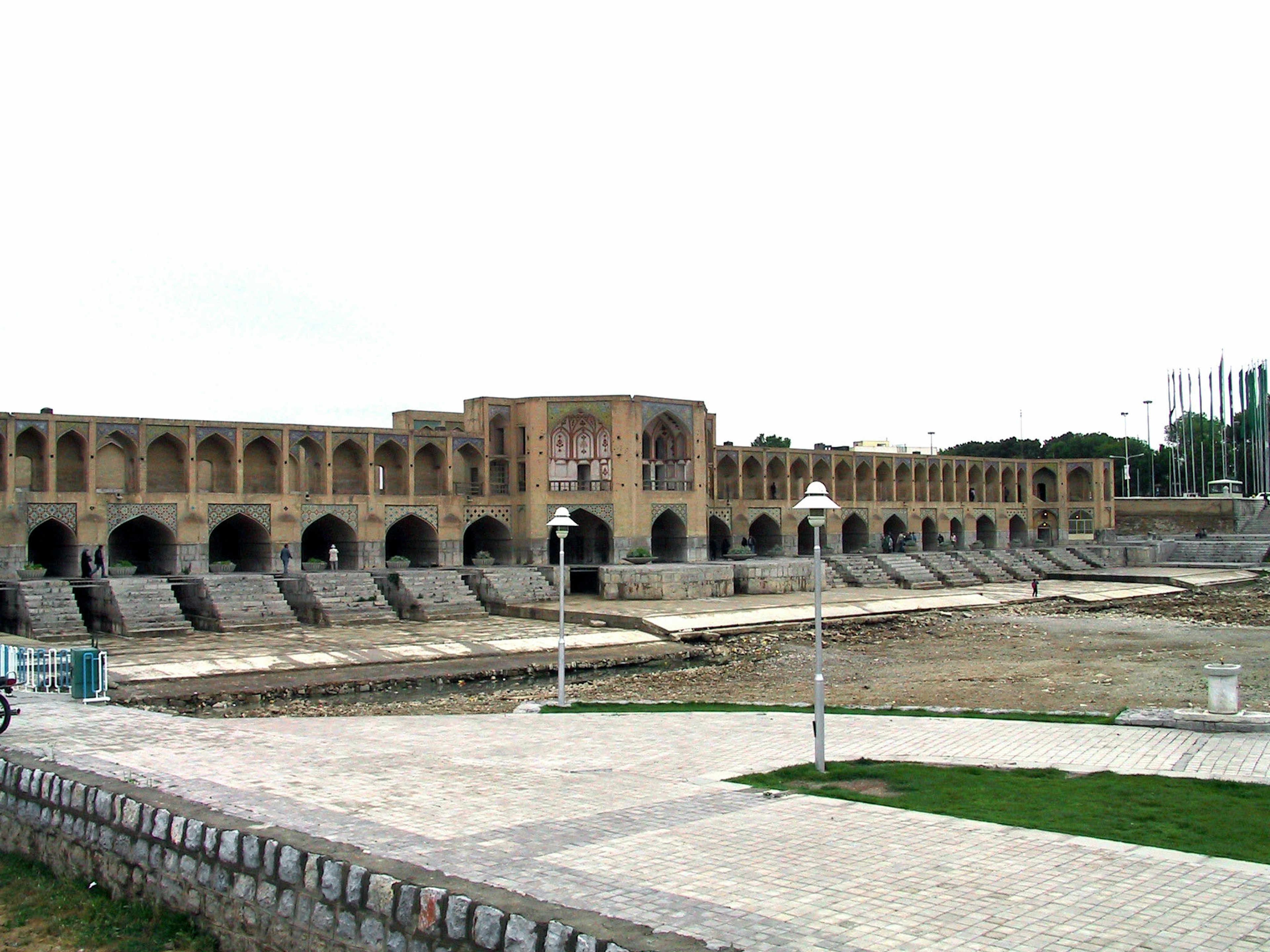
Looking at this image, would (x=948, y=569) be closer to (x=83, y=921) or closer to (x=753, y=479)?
(x=753, y=479)

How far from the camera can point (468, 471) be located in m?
31.8

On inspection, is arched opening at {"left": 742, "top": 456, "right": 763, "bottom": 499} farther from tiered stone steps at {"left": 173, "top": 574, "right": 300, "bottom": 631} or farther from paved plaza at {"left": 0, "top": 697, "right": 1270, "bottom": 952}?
paved plaza at {"left": 0, "top": 697, "right": 1270, "bottom": 952}

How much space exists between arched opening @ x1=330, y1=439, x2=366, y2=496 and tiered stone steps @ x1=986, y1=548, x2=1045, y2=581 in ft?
70.9

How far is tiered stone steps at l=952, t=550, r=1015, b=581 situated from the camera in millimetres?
36812

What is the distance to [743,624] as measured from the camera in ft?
80.3

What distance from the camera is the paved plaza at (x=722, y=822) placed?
192 inches

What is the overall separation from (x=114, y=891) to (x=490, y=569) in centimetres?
2056

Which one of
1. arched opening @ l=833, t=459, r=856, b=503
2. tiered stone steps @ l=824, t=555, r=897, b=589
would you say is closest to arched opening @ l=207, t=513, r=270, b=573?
tiered stone steps @ l=824, t=555, r=897, b=589

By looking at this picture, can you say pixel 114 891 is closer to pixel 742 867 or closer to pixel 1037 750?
pixel 742 867

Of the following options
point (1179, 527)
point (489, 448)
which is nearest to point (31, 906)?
point (489, 448)

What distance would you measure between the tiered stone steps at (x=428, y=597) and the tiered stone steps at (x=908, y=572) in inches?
545

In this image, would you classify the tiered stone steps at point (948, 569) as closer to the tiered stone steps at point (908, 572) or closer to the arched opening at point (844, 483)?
the tiered stone steps at point (908, 572)

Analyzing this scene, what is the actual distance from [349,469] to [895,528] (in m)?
21.7

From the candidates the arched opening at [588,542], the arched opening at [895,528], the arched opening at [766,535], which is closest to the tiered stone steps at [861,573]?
the arched opening at [766,535]
